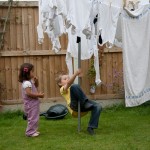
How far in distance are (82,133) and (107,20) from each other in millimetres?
1746

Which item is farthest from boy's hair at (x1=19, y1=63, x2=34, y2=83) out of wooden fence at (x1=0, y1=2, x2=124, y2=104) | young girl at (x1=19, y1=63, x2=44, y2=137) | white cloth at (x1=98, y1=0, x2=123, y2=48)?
wooden fence at (x1=0, y1=2, x2=124, y2=104)

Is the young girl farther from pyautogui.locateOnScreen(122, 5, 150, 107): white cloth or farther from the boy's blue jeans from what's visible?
pyautogui.locateOnScreen(122, 5, 150, 107): white cloth

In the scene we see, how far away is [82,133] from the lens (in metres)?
6.55

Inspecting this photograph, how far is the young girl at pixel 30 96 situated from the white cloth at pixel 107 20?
1.17 metres

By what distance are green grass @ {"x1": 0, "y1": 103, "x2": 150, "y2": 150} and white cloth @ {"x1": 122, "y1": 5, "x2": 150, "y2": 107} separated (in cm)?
53

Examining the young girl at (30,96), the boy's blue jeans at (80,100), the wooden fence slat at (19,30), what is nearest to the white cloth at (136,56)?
the boy's blue jeans at (80,100)

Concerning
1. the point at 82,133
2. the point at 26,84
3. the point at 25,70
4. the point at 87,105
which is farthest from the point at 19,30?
the point at 82,133

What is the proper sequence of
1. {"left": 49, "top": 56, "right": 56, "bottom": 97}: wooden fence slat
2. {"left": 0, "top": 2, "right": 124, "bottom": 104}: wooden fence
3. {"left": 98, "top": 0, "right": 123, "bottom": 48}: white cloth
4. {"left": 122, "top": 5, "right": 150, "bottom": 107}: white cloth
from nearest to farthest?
1. {"left": 98, "top": 0, "right": 123, "bottom": 48}: white cloth
2. {"left": 122, "top": 5, "right": 150, "bottom": 107}: white cloth
3. {"left": 0, "top": 2, "right": 124, "bottom": 104}: wooden fence
4. {"left": 49, "top": 56, "right": 56, "bottom": 97}: wooden fence slat

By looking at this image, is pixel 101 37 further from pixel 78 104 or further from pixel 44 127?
pixel 44 127

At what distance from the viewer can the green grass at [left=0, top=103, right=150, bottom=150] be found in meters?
5.83

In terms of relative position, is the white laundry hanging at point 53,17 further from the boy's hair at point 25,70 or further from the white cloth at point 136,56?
the white cloth at point 136,56

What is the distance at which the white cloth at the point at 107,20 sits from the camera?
6207mm

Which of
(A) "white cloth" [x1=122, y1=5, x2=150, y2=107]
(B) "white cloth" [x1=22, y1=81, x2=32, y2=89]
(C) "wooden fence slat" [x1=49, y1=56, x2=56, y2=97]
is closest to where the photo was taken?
(B) "white cloth" [x1=22, y1=81, x2=32, y2=89]

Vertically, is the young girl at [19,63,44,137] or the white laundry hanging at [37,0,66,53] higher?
the white laundry hanging at [37,0,66,53]
